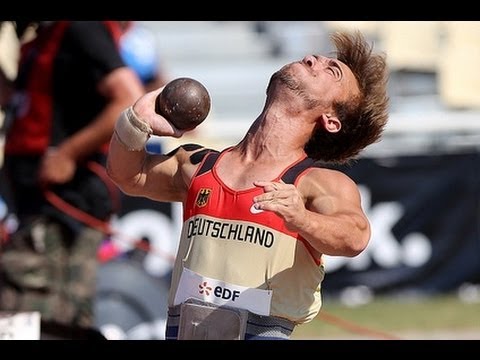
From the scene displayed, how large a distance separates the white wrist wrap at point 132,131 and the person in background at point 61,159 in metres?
1.96

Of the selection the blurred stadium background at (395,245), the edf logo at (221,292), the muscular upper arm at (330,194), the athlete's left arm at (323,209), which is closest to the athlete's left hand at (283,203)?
the athlete's left arm at (323,209)

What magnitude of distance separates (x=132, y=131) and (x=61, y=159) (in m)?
2.10

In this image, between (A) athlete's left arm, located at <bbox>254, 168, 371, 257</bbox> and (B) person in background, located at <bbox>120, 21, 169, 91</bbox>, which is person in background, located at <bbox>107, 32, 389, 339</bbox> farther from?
(B) person in background, located at <bbox>120, 21, 169, 91</bbox>

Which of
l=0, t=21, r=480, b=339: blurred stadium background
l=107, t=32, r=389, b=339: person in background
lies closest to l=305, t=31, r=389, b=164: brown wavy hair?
l=107, t=32, r=389, b=339: person in background

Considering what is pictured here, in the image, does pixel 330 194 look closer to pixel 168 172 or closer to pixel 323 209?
pixel 323 209

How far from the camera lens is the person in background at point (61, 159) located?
5914 mm

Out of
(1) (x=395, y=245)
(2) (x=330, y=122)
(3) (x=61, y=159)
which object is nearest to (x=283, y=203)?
(2) (x=330, y=122)

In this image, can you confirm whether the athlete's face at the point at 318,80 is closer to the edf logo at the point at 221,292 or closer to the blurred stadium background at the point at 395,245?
the edf logo at the point at 221,292

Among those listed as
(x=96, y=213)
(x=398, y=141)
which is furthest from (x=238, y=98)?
(x=96, y=213)

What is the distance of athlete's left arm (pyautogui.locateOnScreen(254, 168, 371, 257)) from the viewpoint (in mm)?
3426

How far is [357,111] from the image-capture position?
155 inches

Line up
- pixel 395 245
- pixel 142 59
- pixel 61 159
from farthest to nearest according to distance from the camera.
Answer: pixel 395 245
pixel 142 59
pixel 61 159
